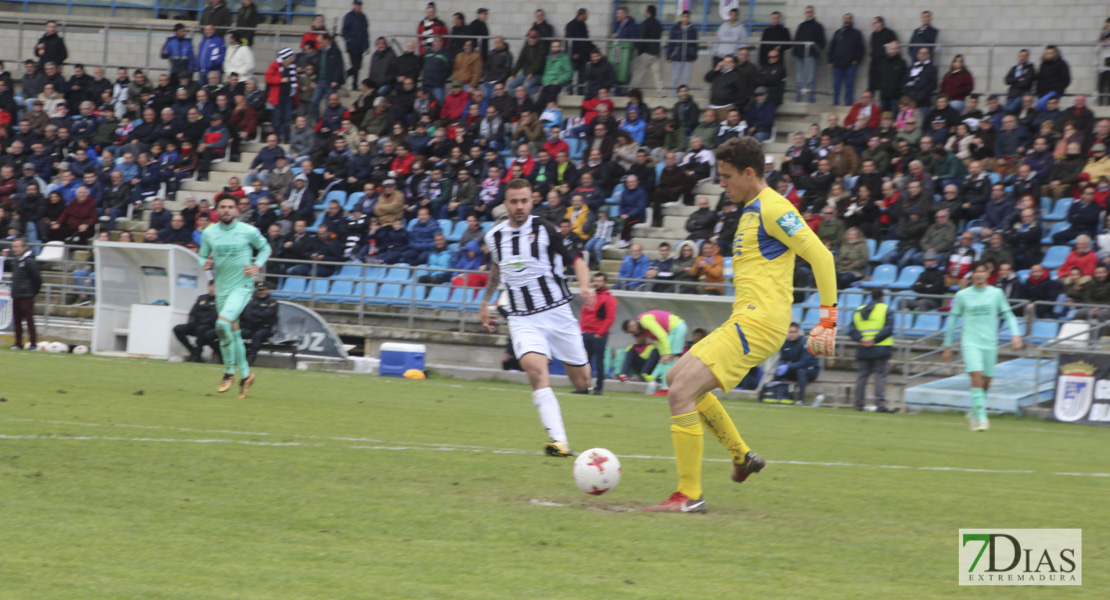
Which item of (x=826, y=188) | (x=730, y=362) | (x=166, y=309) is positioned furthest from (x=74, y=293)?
(x=730, y=362)

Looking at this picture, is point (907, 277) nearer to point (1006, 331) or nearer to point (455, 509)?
point (1006, 331)

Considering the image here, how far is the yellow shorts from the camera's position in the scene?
6848 millimetres

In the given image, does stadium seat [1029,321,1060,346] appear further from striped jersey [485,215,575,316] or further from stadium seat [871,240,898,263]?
striped jersey [485,215,575,316]

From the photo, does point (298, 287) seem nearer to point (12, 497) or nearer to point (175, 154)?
point (175, 154)

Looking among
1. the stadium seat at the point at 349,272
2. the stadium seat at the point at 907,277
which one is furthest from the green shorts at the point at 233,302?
the stadium seat at the point at 907,277

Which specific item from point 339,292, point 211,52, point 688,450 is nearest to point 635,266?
point 339,292

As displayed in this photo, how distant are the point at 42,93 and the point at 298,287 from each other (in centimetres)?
1129

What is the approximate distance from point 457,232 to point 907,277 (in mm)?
9137

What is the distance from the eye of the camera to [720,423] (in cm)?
727

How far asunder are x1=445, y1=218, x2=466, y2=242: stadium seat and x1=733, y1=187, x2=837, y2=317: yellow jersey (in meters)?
17.6

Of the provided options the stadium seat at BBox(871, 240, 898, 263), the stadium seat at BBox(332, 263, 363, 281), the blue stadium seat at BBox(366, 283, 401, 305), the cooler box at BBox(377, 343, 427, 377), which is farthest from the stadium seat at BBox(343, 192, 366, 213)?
the stadium seat at BBox(871, 240, 898, 263)

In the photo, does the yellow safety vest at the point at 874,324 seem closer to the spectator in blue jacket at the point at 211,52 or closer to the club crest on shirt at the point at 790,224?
the club crest on shirt at the point at 790,224

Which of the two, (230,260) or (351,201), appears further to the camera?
(351,201)

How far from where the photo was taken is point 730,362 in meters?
6.86
